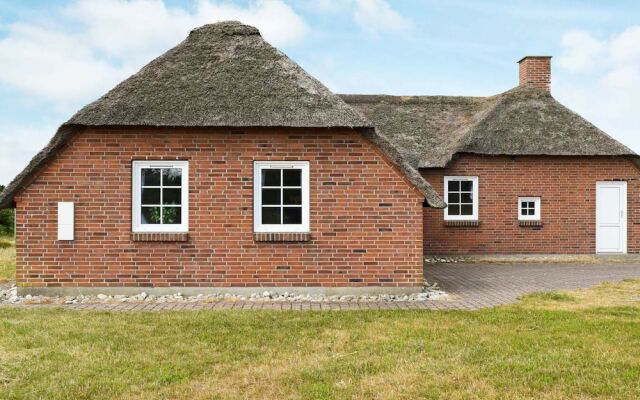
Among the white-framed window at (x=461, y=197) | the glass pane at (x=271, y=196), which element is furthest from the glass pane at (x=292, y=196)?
the white-framed window at (x=461, y=197)

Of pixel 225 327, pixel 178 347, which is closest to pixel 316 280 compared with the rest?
pixel 225 327

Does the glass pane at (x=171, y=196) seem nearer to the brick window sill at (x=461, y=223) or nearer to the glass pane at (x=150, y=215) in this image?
the glass pane at (x=150, y=215)

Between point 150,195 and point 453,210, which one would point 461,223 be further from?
point 150,195

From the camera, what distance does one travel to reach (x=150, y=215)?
38.1ft

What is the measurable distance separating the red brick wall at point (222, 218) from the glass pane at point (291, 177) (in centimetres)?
31

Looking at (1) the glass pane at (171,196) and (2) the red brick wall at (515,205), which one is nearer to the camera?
(1) the glass pane at (171,196)

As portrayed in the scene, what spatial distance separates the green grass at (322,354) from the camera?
5.92 meters

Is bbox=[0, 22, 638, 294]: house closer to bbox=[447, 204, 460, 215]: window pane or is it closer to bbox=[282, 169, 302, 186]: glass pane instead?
bbox=[282, 169, 302, 186]: glass pane

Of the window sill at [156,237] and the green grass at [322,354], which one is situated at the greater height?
the window sill at [156,237]

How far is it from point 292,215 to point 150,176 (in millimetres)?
2821

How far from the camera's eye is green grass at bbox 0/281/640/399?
5.92 m

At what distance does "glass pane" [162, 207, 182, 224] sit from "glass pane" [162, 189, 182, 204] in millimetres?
137

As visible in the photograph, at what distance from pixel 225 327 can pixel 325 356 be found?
6.74 feet

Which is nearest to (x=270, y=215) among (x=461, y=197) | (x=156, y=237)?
(x=156, y=237)
